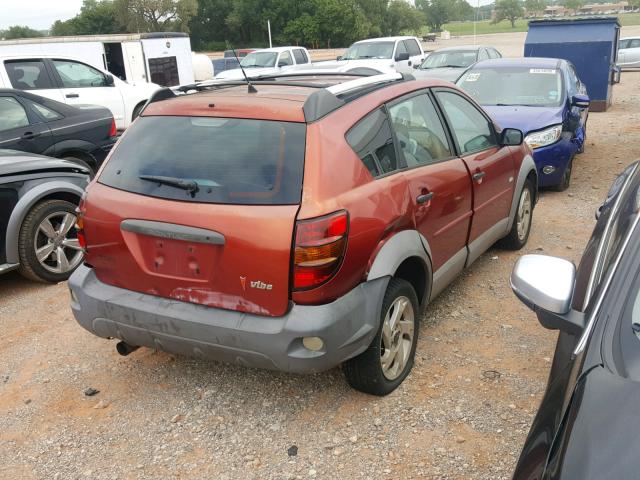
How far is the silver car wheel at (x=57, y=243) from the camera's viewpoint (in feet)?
17.0

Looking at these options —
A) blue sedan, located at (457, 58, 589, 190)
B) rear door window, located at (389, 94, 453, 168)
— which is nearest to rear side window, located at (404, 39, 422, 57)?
blue sedan, located at (457, 58, 589, 190)

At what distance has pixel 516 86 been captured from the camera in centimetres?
797

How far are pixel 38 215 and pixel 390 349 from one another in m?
3.37

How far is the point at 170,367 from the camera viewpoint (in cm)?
376

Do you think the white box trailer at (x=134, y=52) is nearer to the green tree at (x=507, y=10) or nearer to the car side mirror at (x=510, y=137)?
the car side mirror at (x=510, y=137)

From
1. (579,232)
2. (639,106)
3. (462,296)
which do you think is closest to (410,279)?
(462,296)

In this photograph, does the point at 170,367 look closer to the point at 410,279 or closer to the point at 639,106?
the point at 410,279

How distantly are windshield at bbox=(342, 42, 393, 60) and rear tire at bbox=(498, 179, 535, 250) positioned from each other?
12.8 m

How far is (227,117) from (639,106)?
14509 mm

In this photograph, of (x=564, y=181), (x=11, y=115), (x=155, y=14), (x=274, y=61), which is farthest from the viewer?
(x=155, y=14)

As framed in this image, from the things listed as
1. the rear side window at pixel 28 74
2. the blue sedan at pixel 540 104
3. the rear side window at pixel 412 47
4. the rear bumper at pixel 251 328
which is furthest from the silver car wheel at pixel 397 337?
the rear side window at pixel 412 47

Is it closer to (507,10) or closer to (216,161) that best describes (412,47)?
(216,161)

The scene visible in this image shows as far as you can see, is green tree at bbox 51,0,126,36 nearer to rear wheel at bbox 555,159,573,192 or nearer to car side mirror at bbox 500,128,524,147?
rear wheel at bbox 555,159,573,192

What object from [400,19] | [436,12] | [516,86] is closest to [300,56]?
[516,86]
